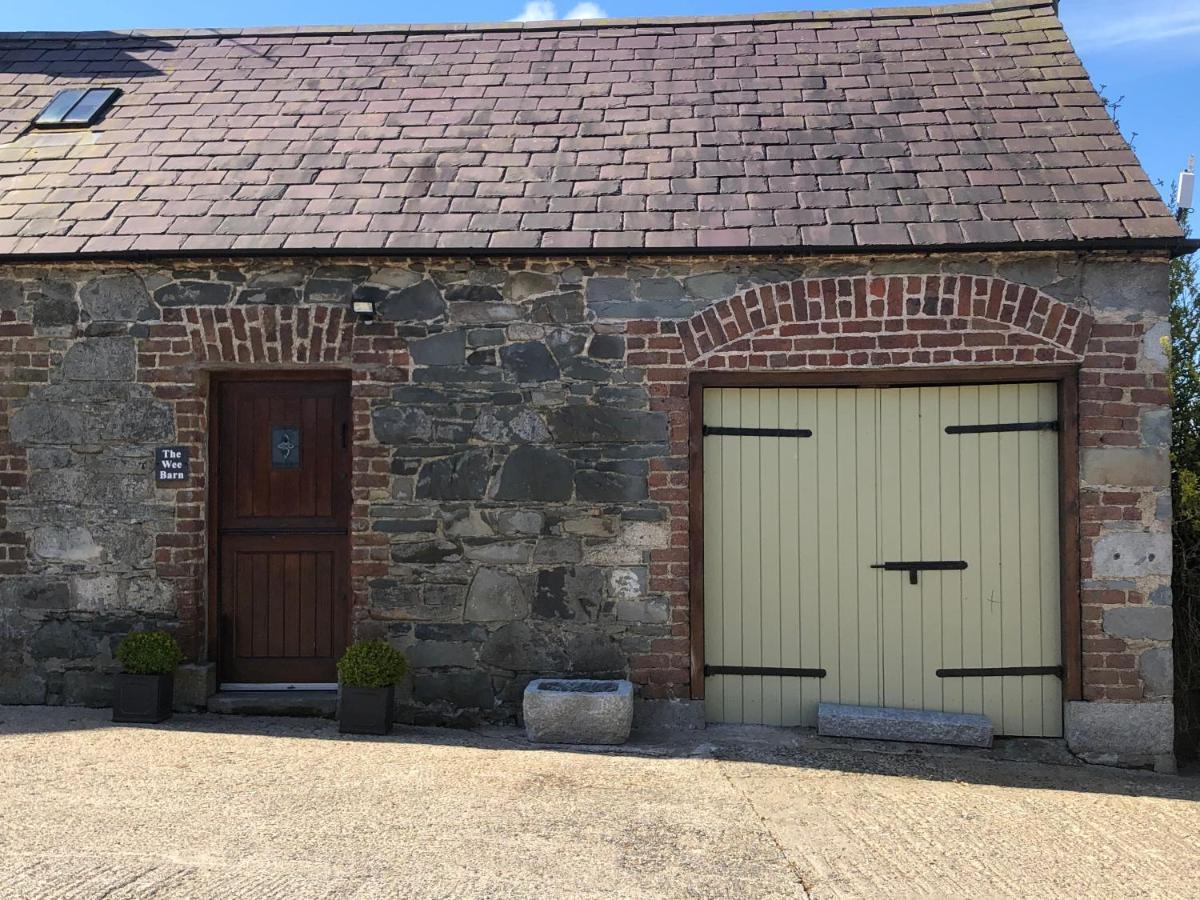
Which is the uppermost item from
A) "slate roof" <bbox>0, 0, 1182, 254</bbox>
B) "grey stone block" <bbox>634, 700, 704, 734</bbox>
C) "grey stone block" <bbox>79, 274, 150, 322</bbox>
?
"slate roof" <bbox>0, 0, 1182, 254</bbox>

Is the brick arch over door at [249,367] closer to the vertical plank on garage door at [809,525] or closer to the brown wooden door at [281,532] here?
the brown wooden door at [281,532]

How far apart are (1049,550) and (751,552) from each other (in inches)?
67.5

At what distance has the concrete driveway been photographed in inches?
138

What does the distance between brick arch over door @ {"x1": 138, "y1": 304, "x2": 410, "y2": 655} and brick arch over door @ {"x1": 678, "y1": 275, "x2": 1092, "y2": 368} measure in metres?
1.89

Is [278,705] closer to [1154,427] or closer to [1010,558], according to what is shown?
[1010,558]

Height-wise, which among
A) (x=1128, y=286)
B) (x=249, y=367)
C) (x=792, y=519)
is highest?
(x=1128, y=286)

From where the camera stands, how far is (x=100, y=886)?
3.30 metres

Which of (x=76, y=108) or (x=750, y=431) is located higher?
(x=76, y=108)

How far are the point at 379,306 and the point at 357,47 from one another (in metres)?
3.50

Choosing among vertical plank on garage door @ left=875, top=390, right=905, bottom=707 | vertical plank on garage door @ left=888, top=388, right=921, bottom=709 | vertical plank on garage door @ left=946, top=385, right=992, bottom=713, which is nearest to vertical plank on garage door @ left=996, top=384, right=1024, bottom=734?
vertical plank on garage door @ left=946, top=385, right=992, bottom=713

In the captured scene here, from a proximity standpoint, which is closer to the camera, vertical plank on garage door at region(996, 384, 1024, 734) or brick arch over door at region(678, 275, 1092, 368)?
brick arch over door at region(678, 275, 1092, 368)

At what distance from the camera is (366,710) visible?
553 cm

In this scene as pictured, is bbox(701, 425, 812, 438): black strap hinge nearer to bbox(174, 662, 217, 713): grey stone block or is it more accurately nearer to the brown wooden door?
the brown wooden door

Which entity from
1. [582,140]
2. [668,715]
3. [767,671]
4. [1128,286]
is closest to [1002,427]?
[1128,286]
